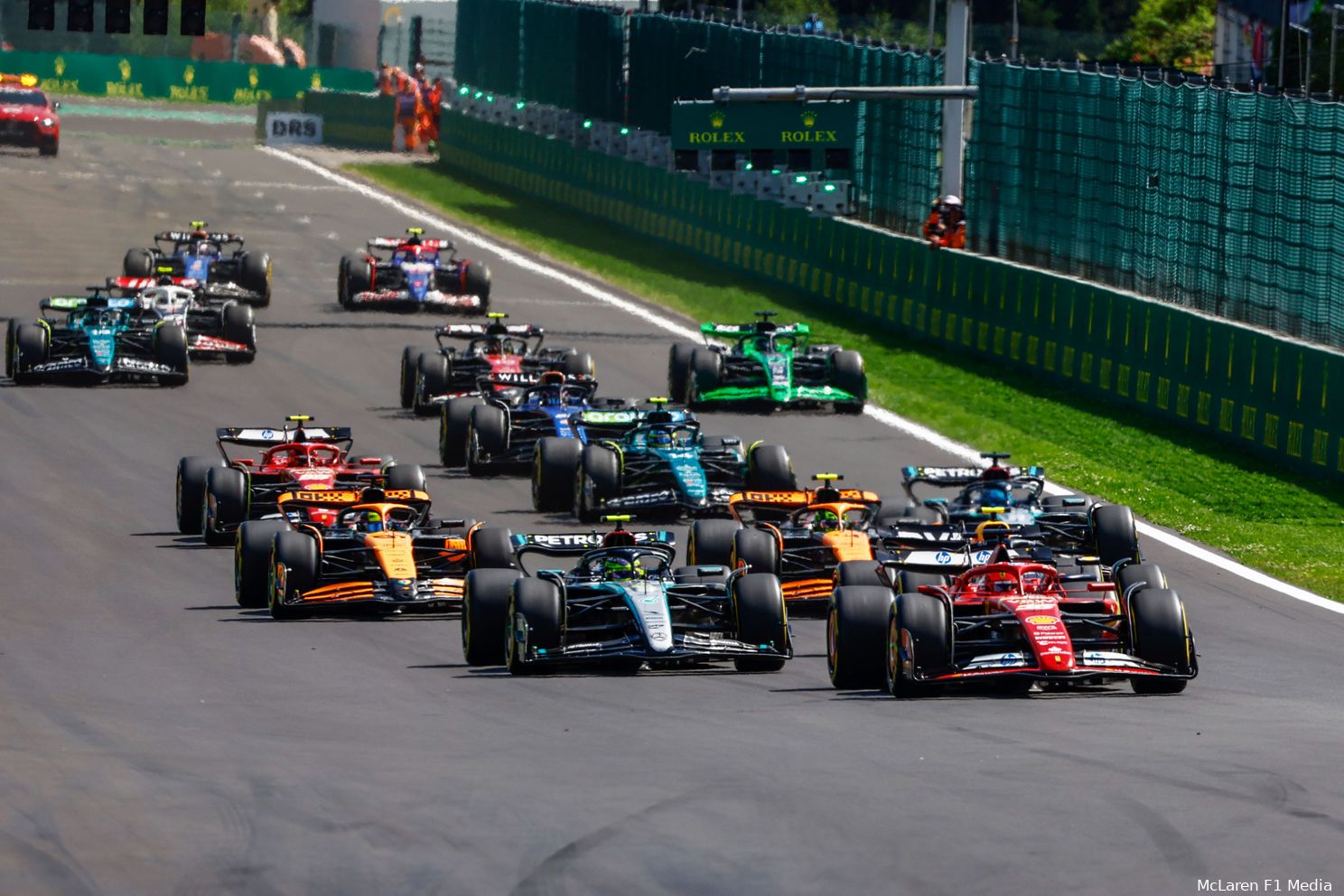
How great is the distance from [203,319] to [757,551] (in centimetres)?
1887

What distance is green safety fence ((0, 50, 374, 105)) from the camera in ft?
340

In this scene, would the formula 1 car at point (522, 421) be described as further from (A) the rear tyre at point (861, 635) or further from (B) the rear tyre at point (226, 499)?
(A) the rear tyre at point (861, 635)

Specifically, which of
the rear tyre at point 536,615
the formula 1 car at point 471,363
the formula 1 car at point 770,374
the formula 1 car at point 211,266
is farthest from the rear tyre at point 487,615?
the formula 1 car at point 211,266

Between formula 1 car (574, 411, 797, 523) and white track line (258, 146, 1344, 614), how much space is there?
4048 millimetres

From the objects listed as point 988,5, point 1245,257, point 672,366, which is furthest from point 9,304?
point 988,5

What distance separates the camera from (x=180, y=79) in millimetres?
104938

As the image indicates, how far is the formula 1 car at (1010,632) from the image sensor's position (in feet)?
56.7

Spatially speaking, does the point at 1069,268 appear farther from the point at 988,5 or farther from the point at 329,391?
the point at 988,5

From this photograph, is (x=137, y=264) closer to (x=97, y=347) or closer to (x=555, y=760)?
(x=97, y=347)

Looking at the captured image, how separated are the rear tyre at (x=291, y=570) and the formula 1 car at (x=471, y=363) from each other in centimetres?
1126

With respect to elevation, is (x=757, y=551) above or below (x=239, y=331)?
below

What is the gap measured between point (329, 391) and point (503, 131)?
33727mm

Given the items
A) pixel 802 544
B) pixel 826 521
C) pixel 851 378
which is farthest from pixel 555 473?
pixel 851 378

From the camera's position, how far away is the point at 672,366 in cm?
3509
